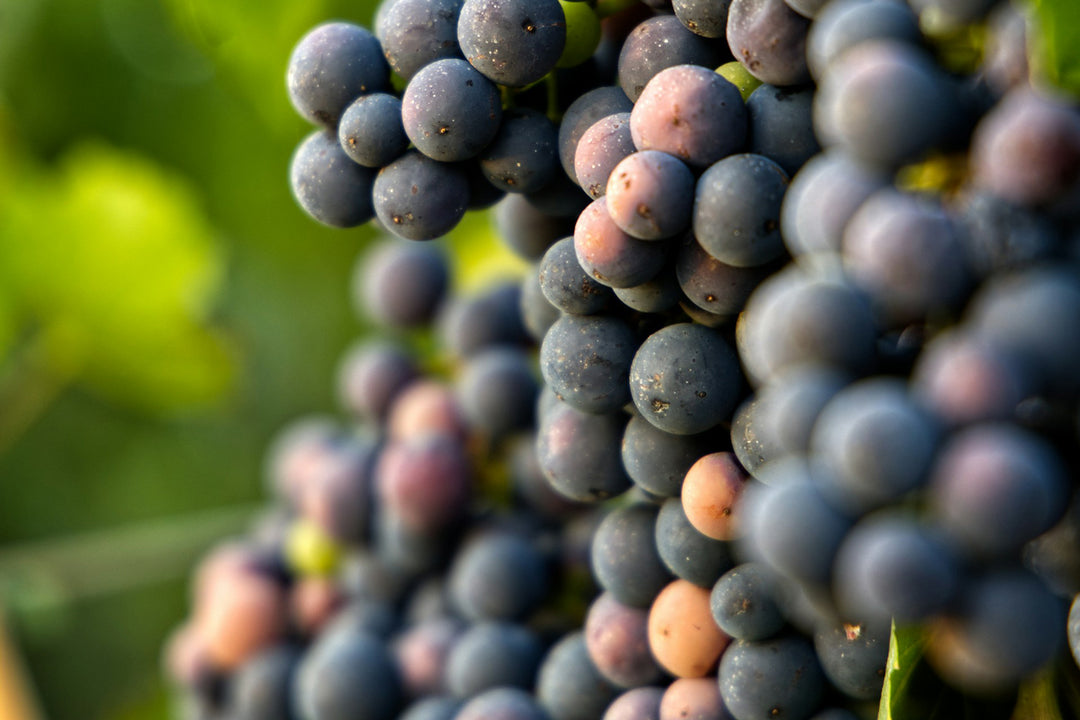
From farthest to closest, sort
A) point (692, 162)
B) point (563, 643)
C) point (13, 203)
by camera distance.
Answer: point (13, 203) < point (563, 643) < point (692, 162)

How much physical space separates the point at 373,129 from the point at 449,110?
36 mm

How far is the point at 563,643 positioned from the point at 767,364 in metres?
0.28

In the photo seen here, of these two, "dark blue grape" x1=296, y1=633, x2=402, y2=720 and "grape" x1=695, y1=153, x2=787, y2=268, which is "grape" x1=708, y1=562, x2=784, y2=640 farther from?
"dark blue grape" x1=296, y1=633, x2=402, y2=720

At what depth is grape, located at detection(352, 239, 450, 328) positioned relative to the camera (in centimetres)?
73

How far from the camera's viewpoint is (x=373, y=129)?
1.29 ft

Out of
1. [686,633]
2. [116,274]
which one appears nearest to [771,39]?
[686,633]

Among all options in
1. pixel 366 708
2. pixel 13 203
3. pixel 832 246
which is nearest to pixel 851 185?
pixel 832 246

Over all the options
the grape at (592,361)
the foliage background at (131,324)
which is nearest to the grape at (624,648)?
the grape at (592,361)

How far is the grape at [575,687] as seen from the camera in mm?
487

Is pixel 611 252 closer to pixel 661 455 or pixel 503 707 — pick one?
pixel 661 455

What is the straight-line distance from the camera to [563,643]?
0.53m

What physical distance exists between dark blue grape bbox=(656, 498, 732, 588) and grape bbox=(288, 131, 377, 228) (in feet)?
0.61

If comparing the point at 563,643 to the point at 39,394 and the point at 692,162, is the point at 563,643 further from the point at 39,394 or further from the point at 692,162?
the point at 39,394

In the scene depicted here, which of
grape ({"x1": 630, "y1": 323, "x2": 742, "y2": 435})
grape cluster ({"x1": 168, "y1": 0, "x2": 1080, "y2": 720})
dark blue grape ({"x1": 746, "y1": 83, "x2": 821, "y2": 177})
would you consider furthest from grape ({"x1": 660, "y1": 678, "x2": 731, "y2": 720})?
dark blue grape ({"x1": 746, "y1": 83, "x2": 821, "y2": 177})
